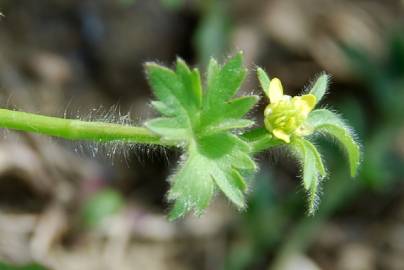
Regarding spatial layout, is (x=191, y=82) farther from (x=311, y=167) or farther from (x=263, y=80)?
(x=311, y=167)

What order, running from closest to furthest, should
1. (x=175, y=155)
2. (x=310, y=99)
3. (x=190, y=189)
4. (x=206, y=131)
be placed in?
1. (x=190, y=189)
2. (x=206, y=131)
3. (x=310, y=99)
4. (x=175, y=155)

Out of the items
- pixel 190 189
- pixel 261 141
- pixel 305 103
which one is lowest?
pixel 190 189

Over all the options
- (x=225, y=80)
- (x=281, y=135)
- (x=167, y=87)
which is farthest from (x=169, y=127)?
(x=281, y=135)

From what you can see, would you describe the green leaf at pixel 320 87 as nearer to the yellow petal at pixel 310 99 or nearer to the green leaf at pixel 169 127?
the yellow petal at pixel 310 99

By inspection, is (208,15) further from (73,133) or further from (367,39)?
(73,133)

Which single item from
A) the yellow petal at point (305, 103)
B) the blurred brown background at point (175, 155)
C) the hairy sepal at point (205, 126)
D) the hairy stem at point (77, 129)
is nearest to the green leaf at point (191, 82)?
the hairy sepal at point (205, 126)

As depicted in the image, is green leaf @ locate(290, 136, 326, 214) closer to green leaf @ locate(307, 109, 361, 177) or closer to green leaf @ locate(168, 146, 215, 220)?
green leaf @ locate(307, 109, 361, 177)

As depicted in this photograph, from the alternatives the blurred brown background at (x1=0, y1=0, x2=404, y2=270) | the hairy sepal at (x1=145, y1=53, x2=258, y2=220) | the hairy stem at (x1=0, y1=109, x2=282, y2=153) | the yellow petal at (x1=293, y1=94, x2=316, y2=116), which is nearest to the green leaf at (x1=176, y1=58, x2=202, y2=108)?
the hairy sepal at (x1=145, y1=53, x2=258, y2=220)
